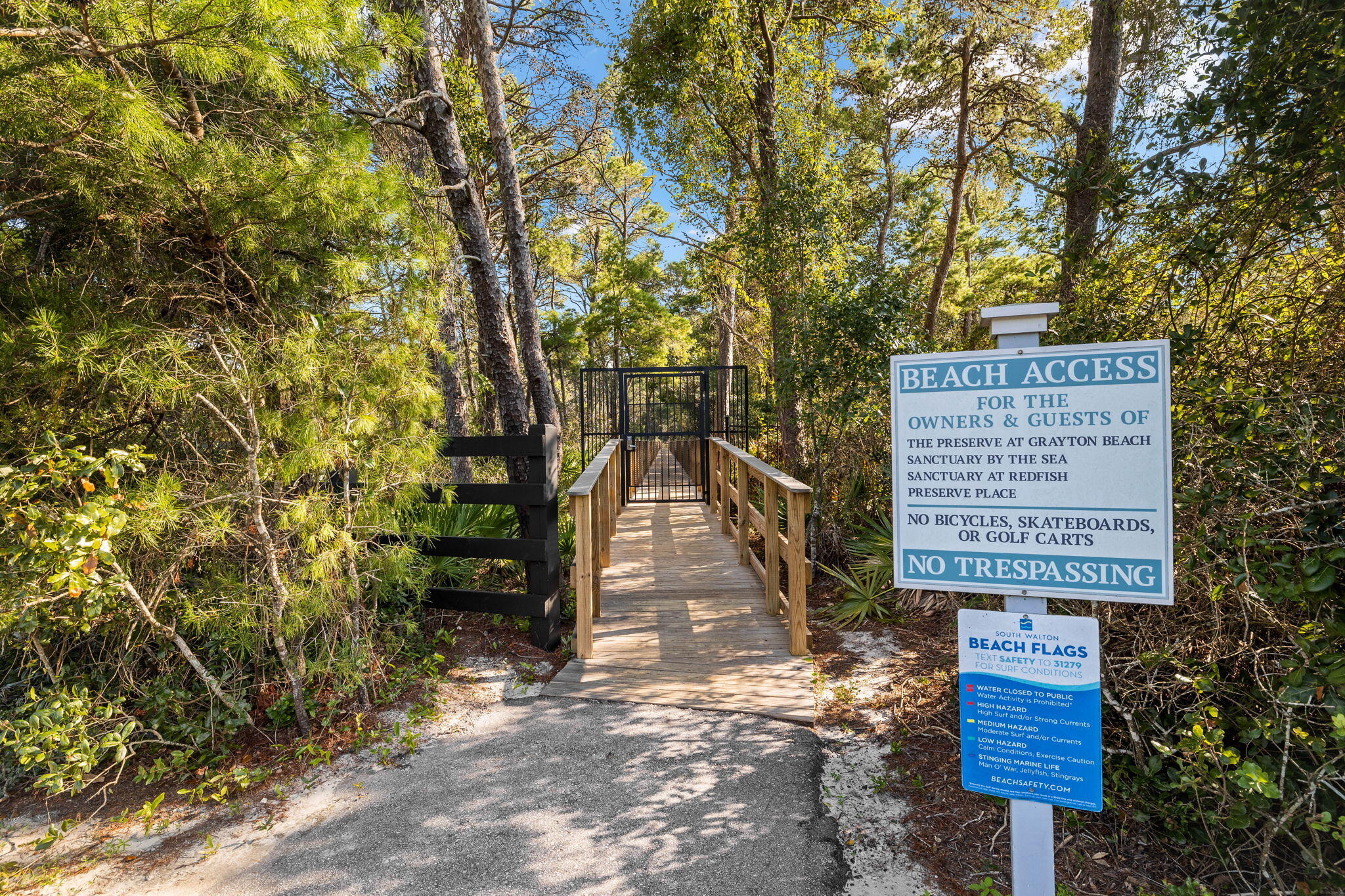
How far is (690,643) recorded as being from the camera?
4.28 m

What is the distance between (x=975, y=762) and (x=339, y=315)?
343 centimetres

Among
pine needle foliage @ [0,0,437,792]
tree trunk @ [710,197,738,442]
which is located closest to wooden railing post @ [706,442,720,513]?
tree trunk @ [710,197,738,442]

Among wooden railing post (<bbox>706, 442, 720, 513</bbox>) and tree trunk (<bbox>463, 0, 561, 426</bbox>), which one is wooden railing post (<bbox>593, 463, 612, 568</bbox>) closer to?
tree trunk (<bbox>463, 0, 561, 426</bbox>)

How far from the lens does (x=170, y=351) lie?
8.54ft

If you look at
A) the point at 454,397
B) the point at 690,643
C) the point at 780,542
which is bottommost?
the point at 690,643

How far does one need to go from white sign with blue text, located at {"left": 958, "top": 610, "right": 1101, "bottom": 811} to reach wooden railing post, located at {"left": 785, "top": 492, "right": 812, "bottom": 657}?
6.98 ft

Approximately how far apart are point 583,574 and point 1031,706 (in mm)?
2789

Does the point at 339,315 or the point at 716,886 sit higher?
the point at 339,315

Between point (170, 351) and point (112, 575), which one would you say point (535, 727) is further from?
point (170, 351)

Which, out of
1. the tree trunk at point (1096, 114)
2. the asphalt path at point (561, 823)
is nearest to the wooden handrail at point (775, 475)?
the asphalt path at point (561, 823)

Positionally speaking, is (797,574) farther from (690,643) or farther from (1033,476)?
(1033,476)

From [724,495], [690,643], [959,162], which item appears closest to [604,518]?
[690,643]

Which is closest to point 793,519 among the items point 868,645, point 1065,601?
point 868,645

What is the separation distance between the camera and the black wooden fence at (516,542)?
13.6 ft
